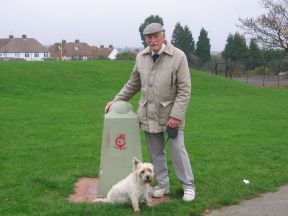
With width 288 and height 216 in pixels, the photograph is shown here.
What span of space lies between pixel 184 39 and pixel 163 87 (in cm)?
6385

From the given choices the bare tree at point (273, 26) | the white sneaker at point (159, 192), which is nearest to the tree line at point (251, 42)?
the bare tree at point (273, 26)

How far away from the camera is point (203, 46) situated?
69.4 m

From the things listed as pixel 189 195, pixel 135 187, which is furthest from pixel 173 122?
pixel 189 195

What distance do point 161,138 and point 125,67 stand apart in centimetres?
3057

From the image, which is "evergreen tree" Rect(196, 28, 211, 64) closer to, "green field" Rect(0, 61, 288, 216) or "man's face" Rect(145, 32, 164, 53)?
"green field" Rect(0, 61, 288, 216)

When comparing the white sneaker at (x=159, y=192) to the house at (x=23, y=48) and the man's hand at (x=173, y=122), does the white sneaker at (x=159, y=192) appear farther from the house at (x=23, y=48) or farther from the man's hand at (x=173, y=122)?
the house at (x=23, y=48)

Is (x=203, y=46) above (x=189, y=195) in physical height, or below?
above

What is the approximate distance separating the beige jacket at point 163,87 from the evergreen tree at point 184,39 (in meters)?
62.6

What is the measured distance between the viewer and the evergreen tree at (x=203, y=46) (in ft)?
228

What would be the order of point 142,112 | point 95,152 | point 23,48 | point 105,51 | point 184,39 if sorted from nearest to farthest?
point 142,112 < point 95,152 < point 184,39 < point 23,48 < point 105,51

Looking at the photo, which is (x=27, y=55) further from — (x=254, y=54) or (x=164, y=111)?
(x=164, y=111)

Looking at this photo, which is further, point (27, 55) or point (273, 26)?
point (27, 55)

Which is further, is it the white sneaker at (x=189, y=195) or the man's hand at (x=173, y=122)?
the white sneaker at (x=189, y=195)

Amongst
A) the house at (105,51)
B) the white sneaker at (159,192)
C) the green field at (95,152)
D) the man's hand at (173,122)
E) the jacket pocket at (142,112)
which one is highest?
the house at (105,51)
